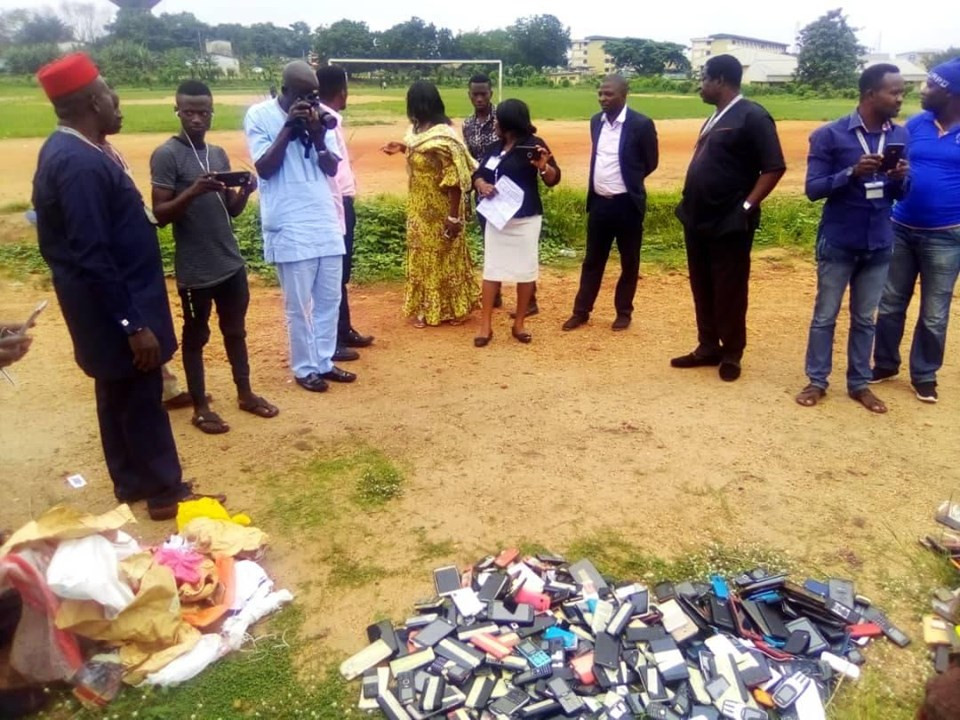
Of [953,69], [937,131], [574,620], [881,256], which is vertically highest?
[953,69]

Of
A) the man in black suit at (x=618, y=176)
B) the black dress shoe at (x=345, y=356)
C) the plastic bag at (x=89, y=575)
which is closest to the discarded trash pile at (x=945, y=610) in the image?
the plastic bag at (x=89, y=575)

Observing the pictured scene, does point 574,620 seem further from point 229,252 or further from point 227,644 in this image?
point 229,252

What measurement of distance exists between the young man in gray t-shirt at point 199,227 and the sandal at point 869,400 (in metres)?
3.72

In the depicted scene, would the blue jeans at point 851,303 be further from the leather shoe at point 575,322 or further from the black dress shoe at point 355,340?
the black dress shoe at point 355,340

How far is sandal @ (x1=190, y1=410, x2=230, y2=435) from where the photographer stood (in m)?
4.30

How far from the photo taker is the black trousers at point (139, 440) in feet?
10.9

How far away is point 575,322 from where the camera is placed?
6055 mm

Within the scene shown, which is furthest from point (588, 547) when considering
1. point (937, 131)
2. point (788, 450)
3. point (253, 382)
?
point (937, 131)

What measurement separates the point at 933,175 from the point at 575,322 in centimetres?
262

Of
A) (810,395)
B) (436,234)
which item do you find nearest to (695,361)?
(810,395)

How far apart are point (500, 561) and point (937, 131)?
11.5 ft

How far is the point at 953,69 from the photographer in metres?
4.16

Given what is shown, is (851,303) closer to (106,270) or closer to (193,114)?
(193,114)

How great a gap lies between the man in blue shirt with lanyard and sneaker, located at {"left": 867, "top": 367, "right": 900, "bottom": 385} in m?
0.49
